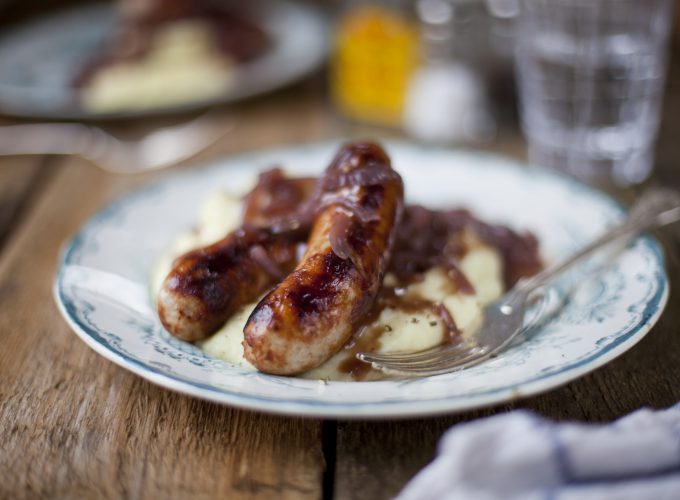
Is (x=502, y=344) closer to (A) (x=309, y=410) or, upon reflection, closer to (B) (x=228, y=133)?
(A) (x=309, y=410)

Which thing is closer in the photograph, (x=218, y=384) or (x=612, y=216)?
(x=218, y=384)

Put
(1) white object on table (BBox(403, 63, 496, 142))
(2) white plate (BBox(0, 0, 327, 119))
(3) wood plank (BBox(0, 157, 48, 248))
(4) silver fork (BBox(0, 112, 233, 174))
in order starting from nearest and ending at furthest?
(3) wood plank (BBox(0, 157, 48, 248)), (4) silver fork (BBox(0, 112, 233, 174)), (1) white object on table (BBox(403, 63, 496, 142)), (2) white plate (BBox(0, 0, 327, 119))

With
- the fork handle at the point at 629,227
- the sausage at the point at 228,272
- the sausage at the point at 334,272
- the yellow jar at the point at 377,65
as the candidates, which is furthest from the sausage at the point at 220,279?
the yellow jar at the point at 377,65

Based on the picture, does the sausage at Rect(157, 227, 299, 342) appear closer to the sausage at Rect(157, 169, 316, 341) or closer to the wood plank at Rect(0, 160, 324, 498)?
the sausage at Rect(157, 169, 316, 341)

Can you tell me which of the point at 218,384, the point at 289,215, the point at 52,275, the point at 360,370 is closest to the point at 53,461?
the point at 218,384

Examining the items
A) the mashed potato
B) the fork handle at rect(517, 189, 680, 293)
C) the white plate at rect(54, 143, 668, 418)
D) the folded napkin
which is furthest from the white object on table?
the folded napkin

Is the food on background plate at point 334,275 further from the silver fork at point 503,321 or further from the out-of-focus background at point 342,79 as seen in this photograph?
the out-of-focus background at point 342,79

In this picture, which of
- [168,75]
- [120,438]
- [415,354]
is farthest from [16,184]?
[415,354]
